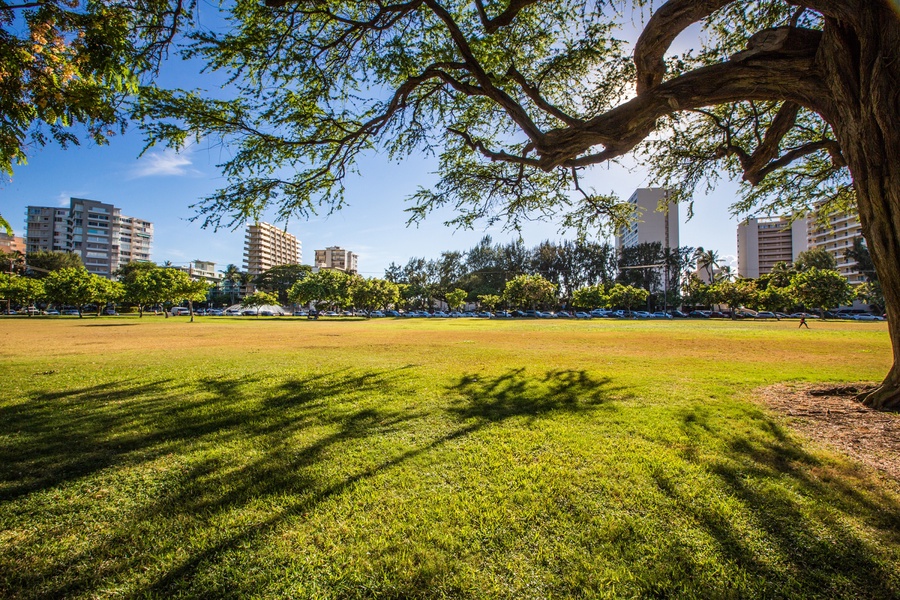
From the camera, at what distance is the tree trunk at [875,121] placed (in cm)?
468

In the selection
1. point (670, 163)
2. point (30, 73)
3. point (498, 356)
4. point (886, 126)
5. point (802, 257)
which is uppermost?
point (802, 257)

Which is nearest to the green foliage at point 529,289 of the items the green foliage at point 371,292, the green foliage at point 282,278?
the green foliage at point 371,292

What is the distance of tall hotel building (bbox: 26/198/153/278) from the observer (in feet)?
362

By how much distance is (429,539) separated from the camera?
2605 mm

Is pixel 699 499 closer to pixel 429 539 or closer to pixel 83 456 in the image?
pixel 429 539

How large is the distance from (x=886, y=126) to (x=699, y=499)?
18.3 ft

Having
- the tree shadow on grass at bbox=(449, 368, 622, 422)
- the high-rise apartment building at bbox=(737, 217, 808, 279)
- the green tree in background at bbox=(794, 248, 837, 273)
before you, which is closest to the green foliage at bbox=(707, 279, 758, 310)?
the green tree in background at bbox=(794, 248, 837, 273)

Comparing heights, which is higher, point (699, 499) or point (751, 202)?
point (751, 202)

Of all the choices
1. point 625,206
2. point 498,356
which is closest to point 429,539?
point 498,356

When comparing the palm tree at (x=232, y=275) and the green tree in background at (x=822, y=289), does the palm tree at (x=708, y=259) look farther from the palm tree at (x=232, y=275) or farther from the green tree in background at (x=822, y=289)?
the palm tree at (x=232, y=275)

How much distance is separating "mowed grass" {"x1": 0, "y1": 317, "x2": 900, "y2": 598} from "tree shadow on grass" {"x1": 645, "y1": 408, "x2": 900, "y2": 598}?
16 mm

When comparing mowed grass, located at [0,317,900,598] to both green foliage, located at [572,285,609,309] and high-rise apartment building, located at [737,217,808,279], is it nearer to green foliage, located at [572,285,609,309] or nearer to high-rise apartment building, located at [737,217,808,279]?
green foliage, located at [572,285,609,309]

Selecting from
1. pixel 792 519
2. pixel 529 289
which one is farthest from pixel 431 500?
pixel 529 289

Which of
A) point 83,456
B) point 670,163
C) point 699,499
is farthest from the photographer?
point 670,163
